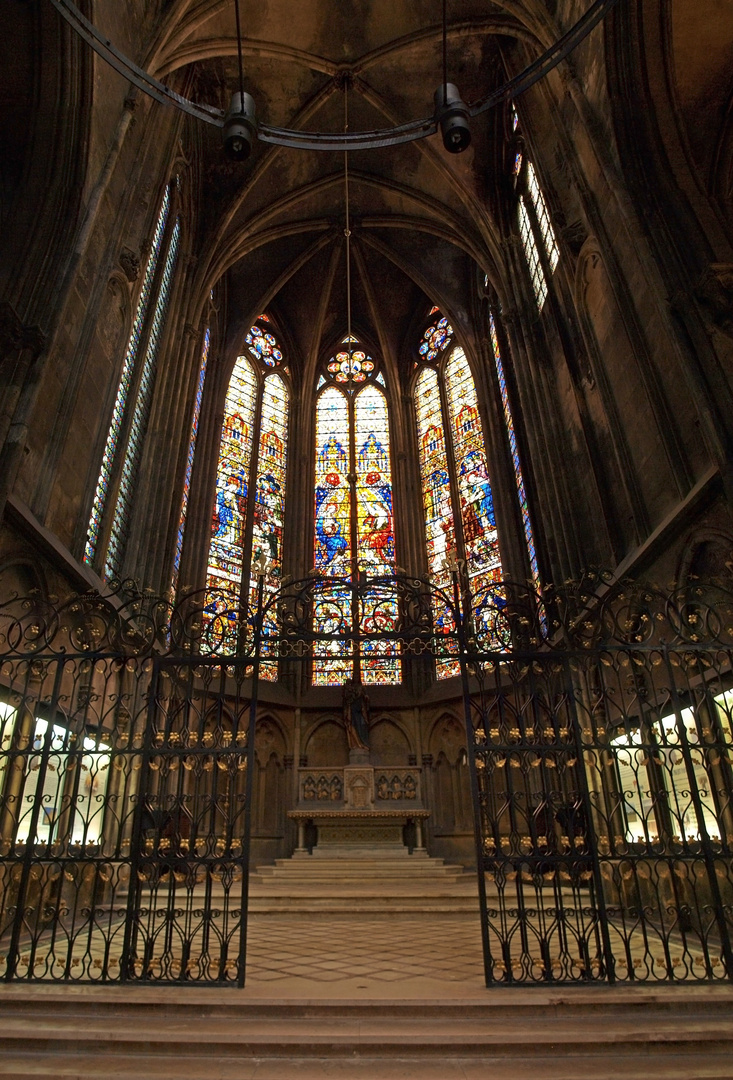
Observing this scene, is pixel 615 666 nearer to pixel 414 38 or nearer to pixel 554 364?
pixel 554 364

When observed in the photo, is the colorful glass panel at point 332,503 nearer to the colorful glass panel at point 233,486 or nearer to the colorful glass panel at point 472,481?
the colorful glass panel at point 233,486

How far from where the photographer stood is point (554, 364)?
14.6 metres

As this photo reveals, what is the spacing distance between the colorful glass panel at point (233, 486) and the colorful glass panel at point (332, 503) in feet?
7.72

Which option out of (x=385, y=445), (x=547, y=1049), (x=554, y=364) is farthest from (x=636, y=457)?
(x=385, y=445)

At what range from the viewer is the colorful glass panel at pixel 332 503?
1920 centimetres

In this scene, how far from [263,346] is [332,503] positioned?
6.05 meters

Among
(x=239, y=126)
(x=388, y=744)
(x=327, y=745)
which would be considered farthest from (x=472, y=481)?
(x=239, y=126)

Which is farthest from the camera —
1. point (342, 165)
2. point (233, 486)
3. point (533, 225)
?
point (233, 486)

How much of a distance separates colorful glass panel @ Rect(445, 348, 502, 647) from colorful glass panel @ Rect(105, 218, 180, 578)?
8.79m

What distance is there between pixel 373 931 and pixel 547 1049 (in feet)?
15.5

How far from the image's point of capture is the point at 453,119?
6090 mm

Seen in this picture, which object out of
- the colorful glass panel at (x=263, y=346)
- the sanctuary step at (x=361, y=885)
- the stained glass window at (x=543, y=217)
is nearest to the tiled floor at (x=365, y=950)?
the sanctuary step at (x=361, y=885)

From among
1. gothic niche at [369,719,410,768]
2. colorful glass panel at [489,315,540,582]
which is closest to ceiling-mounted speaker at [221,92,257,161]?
colorful glass panel at [489,315,540,582]

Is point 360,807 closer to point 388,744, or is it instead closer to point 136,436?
point 388,744
